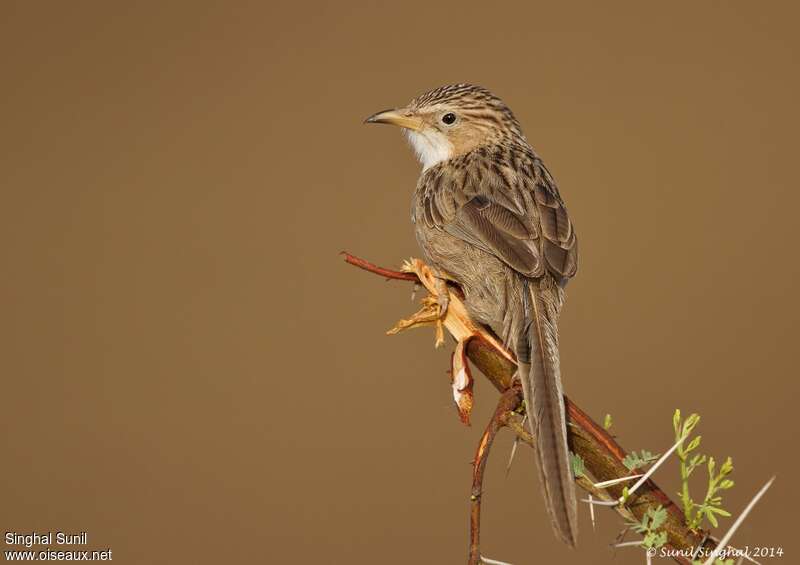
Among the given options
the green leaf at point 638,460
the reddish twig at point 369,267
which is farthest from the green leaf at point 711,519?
the reddish twig at point 369,267

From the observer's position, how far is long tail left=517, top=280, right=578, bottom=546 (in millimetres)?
2043

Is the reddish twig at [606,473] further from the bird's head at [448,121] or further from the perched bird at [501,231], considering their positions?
Answer: the bird's head at [448,121]

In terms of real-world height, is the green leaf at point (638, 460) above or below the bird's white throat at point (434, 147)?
below

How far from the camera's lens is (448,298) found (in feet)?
9.18

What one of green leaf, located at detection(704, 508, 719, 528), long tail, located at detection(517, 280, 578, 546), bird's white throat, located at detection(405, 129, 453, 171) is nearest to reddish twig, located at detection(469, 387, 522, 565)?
long tail, located at detection(517, 280, 578, 546)

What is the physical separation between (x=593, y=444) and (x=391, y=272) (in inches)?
30.6

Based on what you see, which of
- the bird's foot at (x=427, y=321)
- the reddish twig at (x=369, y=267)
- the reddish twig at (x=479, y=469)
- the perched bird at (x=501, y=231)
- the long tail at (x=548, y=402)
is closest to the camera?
the reddish twig at (x=479, y=469)

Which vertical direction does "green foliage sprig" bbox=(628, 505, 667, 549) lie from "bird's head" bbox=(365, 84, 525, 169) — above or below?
below

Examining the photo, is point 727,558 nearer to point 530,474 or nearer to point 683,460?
point 683,460

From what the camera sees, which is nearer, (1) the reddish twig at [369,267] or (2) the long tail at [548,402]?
(2) the long tail at [548,402]

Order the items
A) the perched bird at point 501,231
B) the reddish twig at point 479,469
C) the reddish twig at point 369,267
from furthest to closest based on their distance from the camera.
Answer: the perched bird at point 501,231 < the reddish twig at point 369,267 < the reddish twig at point 479,469

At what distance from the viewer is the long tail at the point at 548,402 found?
2.04m

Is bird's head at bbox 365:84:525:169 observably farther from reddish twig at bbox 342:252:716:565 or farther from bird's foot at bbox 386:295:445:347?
reddish twig at bbox 342:252:716:565

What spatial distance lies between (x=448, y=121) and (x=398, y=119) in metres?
0.27
